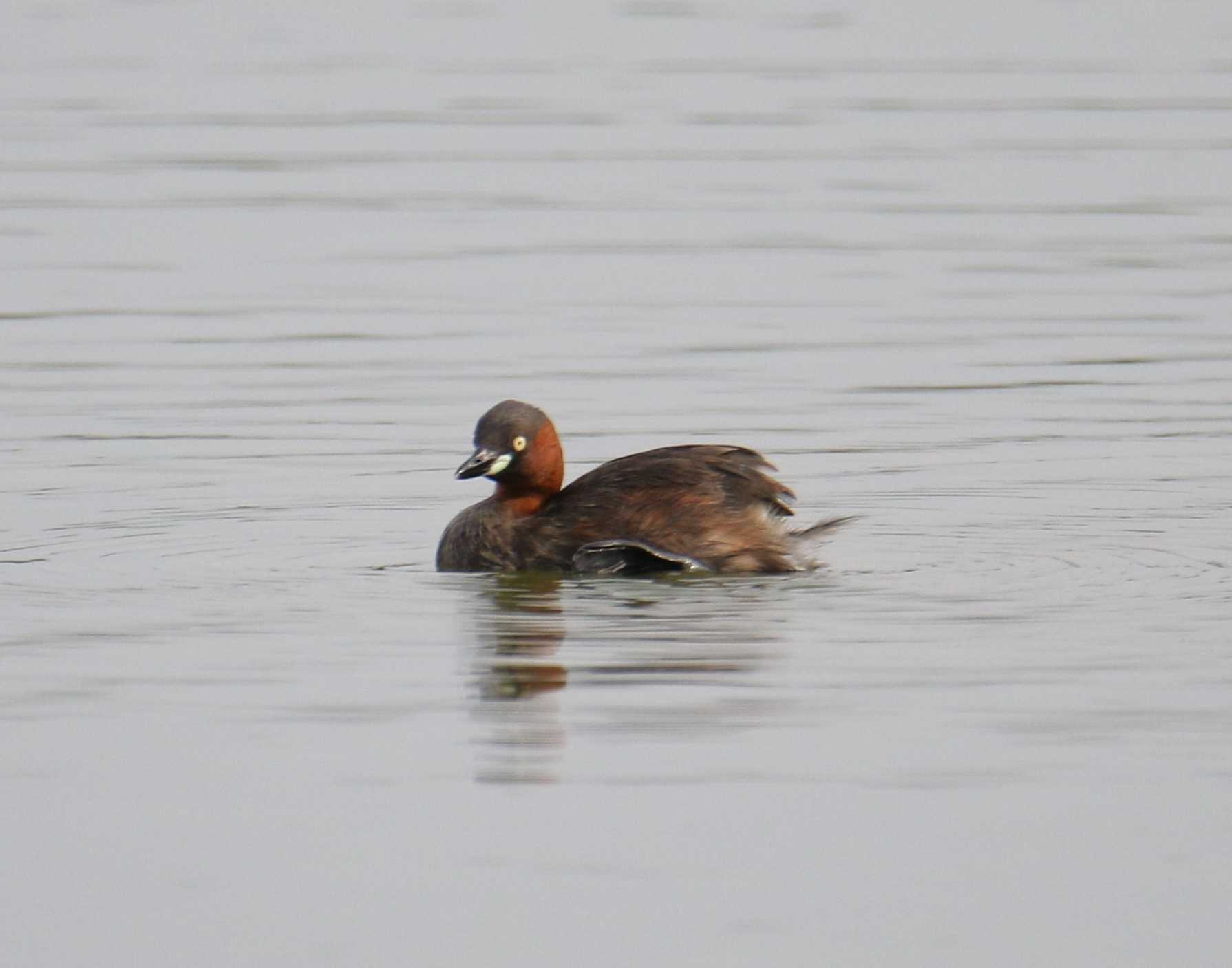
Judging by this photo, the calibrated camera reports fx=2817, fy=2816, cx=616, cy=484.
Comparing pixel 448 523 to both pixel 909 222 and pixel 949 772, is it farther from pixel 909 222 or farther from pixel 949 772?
pixel 909 222

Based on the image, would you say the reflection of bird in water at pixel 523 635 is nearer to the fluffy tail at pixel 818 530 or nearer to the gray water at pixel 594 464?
the gray water at pixel 594 464

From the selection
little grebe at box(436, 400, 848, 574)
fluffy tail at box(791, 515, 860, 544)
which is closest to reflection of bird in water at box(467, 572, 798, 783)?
little grebe at box(436, 400, 848, 574)

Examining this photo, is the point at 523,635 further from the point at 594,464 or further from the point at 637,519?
the point at 594,464

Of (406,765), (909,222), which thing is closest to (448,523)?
(406,765)

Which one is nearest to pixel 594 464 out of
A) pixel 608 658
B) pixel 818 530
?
pixel 818 530

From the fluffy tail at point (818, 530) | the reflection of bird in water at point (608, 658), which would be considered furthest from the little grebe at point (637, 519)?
the reflection of bird in water at point (608, 658)

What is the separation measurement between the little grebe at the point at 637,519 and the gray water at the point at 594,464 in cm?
16

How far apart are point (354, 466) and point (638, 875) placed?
6.41 m

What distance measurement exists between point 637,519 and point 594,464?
2261mm

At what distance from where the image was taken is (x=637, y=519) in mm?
10766

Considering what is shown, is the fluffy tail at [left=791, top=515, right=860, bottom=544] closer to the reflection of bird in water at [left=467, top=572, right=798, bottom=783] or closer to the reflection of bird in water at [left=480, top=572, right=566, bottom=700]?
the reflection of bird in water at [left=467, top=572, right=798, bottom=783]

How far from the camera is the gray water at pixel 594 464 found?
689 cm


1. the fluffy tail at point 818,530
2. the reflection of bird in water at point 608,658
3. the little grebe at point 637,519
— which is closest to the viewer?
the reflection of bird in water at point 608,658

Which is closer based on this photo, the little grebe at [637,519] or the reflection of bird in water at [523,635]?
the reflection of bird in water at [523,635]
